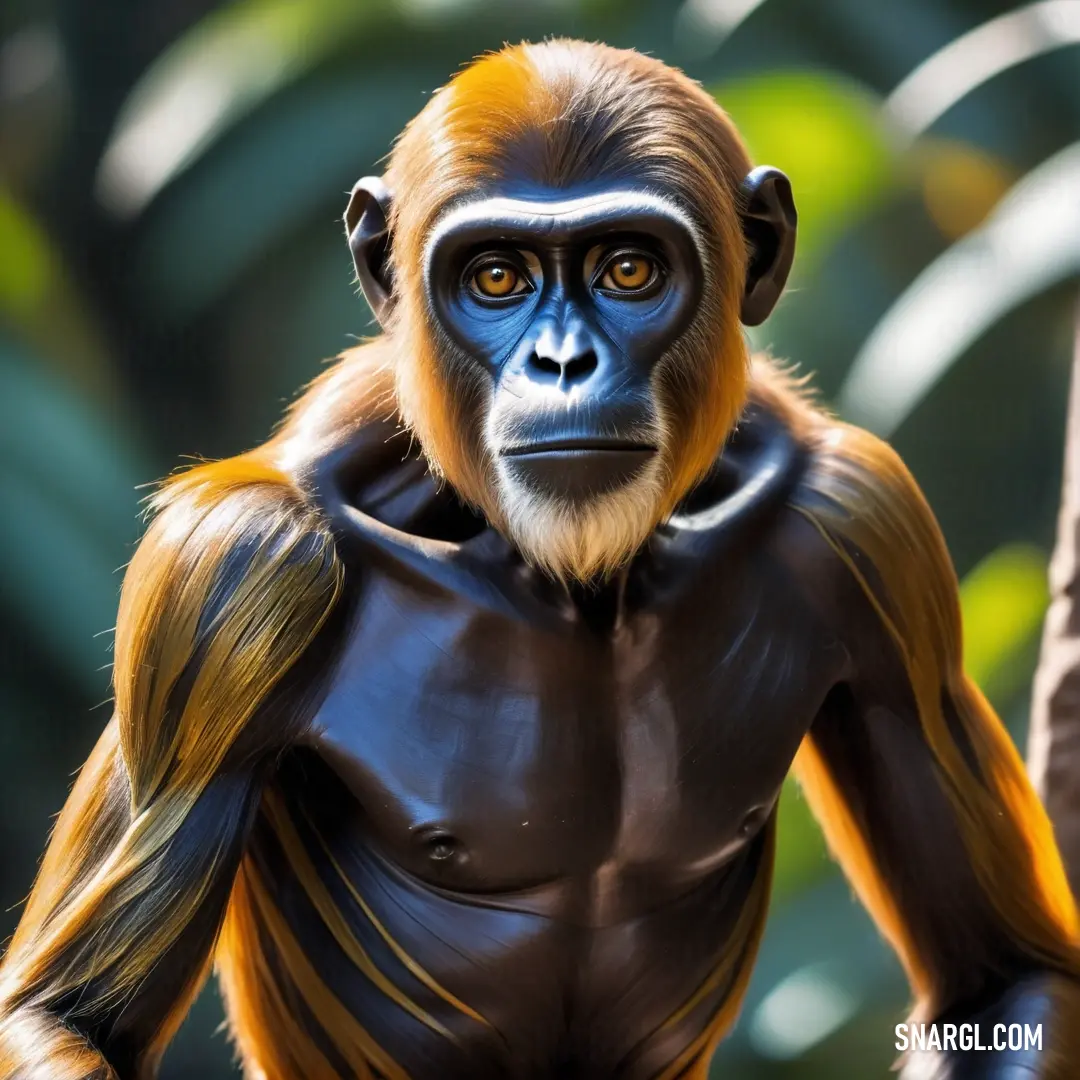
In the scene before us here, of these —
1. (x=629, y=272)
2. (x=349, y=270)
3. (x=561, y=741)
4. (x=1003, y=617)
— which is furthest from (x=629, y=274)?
(x=349, y=270)

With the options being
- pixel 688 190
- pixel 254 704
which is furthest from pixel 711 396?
pixel 254 704

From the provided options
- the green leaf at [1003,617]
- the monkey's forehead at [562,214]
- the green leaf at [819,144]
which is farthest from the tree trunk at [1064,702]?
the green leaf at [819,144]

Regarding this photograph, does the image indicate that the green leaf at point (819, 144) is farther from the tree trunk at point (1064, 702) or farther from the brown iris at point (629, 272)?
the brown iris at point (629, 272)

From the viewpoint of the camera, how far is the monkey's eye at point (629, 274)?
1777mm

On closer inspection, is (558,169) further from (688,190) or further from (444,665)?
(444,665)

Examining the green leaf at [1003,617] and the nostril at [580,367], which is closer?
the nostril at [580,367]

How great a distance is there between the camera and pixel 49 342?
4801mm

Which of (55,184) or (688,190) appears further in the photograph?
(55,184)

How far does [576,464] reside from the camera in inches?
66.7

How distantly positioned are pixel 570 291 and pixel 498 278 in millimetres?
84

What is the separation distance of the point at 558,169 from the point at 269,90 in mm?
3221

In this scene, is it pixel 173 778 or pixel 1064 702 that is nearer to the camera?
pixel 173 778

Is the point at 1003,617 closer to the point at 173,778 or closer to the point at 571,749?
the point at 571,749

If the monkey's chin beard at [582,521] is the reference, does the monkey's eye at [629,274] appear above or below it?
above
